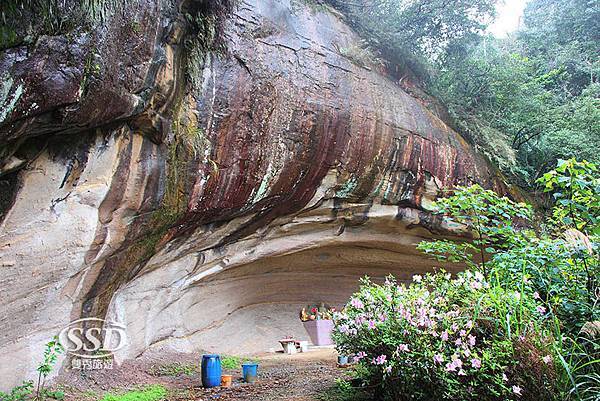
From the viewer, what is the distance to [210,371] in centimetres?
482

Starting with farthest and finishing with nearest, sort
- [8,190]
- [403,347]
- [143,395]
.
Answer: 1. [143,395]
2. [8,190]
3. [403,347]

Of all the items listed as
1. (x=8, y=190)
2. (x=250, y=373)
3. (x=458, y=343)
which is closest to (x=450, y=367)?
(x=458, y=343)

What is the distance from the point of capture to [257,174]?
5516mm

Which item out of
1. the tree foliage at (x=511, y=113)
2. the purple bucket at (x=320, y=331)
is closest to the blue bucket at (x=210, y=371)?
the purple bucket at (x=320, y=331)

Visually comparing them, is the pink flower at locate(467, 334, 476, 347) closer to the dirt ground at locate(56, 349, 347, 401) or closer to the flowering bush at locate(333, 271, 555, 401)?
the flowering bush at locate(333, 271, 555, 401)

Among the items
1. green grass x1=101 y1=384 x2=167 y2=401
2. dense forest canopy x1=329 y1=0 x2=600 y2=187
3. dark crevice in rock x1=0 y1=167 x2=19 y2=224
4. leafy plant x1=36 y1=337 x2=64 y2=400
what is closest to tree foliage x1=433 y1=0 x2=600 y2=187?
dense forest canopy x1=329 y1=0 x2=600 y2=187

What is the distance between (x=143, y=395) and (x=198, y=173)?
2.33 meters

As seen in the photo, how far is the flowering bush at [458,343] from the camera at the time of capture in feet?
8.89

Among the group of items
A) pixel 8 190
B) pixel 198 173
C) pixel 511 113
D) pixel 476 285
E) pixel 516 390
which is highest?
pixel 511 113

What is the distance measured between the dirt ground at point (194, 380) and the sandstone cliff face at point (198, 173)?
0.39 meters

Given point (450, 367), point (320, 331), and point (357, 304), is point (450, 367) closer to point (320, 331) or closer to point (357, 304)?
point (357, 304)

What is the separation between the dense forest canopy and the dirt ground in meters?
Result: 4.94

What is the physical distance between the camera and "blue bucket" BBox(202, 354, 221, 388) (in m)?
4.82

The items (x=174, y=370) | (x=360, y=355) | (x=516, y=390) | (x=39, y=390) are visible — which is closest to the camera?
(x=516, y=390)
